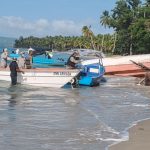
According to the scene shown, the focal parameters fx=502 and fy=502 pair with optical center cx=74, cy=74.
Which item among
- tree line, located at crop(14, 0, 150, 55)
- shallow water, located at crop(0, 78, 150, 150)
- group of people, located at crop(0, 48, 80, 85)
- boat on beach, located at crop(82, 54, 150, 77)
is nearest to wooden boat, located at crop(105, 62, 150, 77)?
boat on beach, located at crop(82, 54, 150, 77)

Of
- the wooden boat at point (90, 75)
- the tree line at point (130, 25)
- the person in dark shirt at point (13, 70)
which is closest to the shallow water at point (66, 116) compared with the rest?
the person in dark shirt at point (13, 70)

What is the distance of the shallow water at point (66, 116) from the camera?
10.4 m

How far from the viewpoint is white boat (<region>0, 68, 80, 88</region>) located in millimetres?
23484

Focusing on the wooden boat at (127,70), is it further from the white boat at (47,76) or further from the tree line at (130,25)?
the tree line at (130,25)

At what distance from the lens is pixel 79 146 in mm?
9898

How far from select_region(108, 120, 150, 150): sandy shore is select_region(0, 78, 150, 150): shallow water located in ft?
0.74

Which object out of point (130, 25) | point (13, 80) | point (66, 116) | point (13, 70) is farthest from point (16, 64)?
point (130, 25)

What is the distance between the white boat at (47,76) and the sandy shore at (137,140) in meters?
10.8

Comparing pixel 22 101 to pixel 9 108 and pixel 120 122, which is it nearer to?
pixel 9 108

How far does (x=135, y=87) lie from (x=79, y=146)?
55.1 ft

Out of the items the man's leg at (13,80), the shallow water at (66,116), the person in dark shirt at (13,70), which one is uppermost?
the person in dark shirt at (13,70)

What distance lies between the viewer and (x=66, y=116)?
14.2m

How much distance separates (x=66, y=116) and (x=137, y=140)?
4.05m

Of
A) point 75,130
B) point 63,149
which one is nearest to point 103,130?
point 75,130
